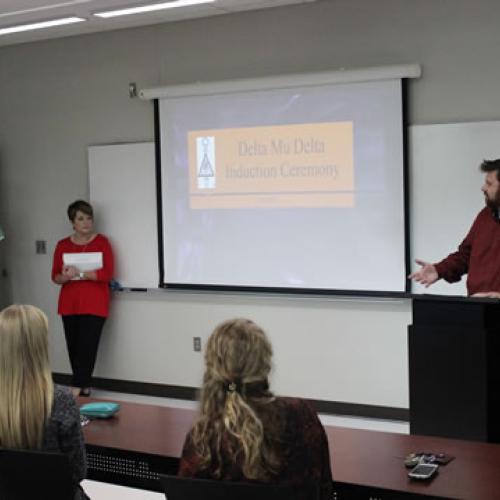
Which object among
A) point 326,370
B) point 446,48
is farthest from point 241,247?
point 446,48

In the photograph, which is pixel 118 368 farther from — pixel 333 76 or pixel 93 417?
pixel 93 417

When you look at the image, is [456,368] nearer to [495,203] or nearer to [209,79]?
[495,203]

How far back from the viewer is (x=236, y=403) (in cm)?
207

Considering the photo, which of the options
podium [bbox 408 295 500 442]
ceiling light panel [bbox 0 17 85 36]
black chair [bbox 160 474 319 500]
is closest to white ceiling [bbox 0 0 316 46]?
ceiling light panel [bbox 0 17 85 36]

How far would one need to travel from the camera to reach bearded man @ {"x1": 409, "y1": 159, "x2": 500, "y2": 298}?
4.05 meters

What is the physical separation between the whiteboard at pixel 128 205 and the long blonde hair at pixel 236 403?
4.28 m

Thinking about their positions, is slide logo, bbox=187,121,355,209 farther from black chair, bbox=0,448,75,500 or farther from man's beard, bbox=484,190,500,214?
black chair, bbox=0,448,75,500

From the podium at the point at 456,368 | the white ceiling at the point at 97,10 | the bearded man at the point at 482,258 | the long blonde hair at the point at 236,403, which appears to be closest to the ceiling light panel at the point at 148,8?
the white ceiling at the point at 97,10

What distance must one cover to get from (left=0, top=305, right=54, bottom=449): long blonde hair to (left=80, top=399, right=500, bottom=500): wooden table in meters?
0.41

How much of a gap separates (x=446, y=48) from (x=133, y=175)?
103 inches

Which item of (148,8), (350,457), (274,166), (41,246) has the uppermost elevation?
(148,8)

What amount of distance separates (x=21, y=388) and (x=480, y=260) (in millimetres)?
2583

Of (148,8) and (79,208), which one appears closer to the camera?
(148,8)

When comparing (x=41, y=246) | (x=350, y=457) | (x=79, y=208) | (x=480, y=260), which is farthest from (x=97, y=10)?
(x=350, y=457)
